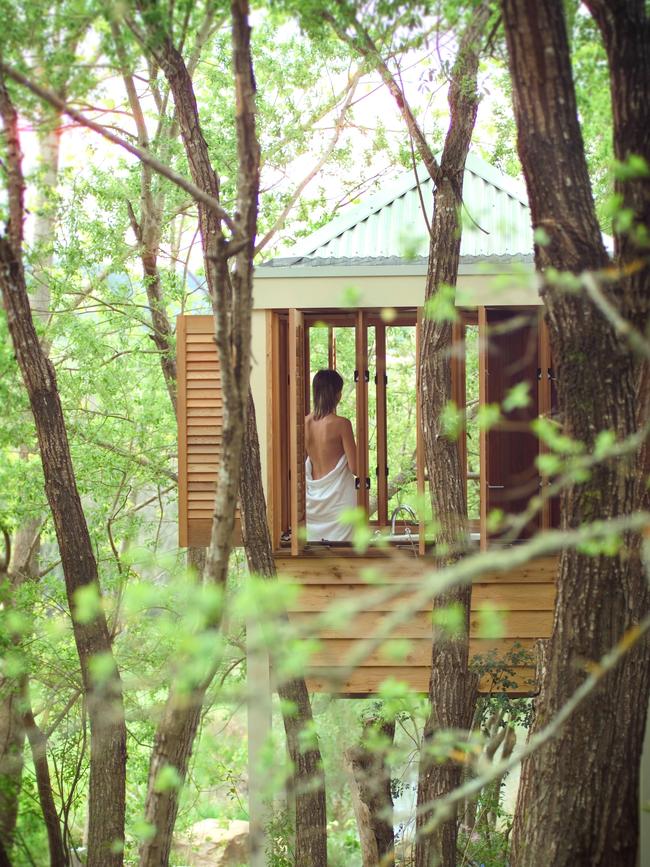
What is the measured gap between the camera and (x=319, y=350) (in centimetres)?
1309

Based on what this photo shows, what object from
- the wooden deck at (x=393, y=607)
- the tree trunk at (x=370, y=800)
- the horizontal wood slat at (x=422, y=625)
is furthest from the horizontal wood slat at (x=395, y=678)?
the tree trunk at (x=370, y=800)

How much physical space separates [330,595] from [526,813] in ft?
11.0

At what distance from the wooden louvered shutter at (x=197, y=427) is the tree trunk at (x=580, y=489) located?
405cm

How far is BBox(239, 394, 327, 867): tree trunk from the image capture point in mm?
7750

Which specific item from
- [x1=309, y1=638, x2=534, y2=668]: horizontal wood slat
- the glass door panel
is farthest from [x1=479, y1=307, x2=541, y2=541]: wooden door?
the glass door panel

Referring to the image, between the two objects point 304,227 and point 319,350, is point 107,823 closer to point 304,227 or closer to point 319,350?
point 319,350

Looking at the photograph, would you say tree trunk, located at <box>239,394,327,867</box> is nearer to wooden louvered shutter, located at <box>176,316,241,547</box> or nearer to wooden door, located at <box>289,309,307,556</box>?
wooden door, located at <box>289,309,307,556</box>

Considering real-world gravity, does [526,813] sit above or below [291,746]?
above

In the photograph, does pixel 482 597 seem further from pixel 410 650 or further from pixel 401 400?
pixel 401 400

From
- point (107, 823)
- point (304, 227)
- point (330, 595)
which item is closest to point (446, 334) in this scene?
point (330, 595)

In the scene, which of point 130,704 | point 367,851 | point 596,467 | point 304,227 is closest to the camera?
point 596,467

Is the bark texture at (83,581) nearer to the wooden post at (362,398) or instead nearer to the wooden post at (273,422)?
the wooden post at (273,422)

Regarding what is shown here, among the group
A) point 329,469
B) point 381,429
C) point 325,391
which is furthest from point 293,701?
point 381,429

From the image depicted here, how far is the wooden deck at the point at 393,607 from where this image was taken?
8.14 meters
